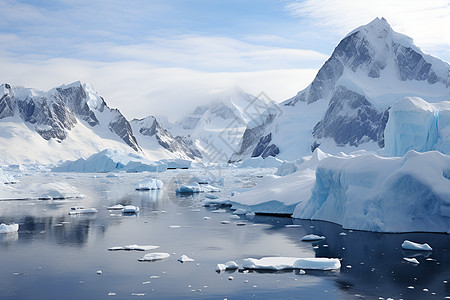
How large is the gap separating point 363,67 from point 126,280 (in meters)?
173

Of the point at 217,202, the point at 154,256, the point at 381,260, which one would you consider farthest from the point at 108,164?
the point at 381,260

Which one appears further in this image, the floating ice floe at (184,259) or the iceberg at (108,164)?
the iceberg at (108,164)

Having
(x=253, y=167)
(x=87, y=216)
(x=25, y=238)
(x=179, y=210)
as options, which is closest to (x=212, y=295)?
(x=25, y=238)

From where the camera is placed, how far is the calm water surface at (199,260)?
13.1 metres

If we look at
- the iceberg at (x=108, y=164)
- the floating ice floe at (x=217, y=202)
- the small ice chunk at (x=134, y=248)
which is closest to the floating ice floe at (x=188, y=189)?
the floating ice floe at (x=217, y=202)

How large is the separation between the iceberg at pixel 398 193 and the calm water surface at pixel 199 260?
71 centimetres

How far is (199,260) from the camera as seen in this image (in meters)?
17.0

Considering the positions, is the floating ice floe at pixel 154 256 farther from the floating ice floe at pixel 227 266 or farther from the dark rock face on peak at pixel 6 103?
the dark rock face on peak at pixel 6 103

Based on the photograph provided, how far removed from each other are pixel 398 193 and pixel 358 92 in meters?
140

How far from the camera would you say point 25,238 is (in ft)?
69.3

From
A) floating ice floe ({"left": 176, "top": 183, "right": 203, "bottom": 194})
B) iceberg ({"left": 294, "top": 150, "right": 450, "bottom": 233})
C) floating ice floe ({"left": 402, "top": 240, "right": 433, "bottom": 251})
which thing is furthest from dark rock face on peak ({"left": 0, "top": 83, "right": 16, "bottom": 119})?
floating ice floe ({"left": 402, "top": 240, "right": 433, "bottom": 251})

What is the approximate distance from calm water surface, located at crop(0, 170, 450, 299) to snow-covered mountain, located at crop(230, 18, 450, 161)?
12802 cm

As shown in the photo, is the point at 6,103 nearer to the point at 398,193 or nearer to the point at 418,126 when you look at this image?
the point at 418,126

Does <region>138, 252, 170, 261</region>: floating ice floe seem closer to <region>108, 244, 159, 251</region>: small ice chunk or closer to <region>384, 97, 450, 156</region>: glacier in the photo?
<region>108, 244, 159, 251</region>: small ice chunk
